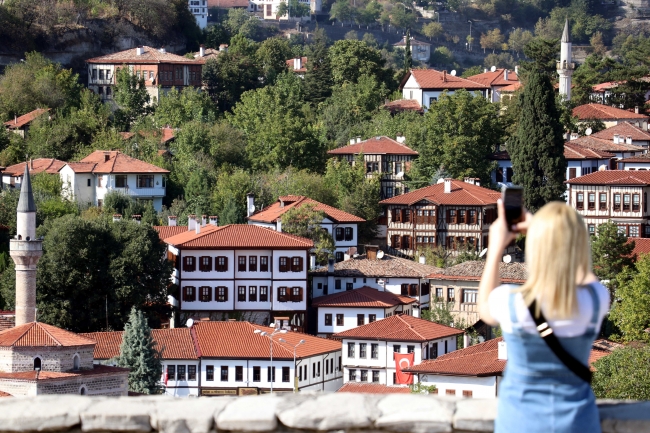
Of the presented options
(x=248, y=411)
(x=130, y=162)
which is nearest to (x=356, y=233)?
(x=130, y=162)

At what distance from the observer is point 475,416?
20.8ft

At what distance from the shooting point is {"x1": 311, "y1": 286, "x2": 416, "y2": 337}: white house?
4753cm

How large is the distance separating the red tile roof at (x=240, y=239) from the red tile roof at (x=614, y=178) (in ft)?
46.5

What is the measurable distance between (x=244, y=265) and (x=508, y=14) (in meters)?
131

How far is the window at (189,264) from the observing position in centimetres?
4859

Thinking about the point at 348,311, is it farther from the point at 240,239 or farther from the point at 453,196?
the point at 453,196

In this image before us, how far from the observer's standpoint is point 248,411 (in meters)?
6.45

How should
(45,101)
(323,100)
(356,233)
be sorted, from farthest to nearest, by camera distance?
(323,100) → (45,101) → (356,233)

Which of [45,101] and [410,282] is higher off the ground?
[45,101]

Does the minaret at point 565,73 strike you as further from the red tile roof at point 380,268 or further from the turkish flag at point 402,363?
the turkish flag at point 402,363

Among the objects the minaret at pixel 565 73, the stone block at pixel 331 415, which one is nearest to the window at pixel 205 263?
the minaret at pixel 565 73

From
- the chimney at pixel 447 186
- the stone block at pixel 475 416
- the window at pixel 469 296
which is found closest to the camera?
the stone block at pixel 475 416

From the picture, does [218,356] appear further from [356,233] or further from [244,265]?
[356,233]

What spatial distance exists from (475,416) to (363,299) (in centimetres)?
4191
